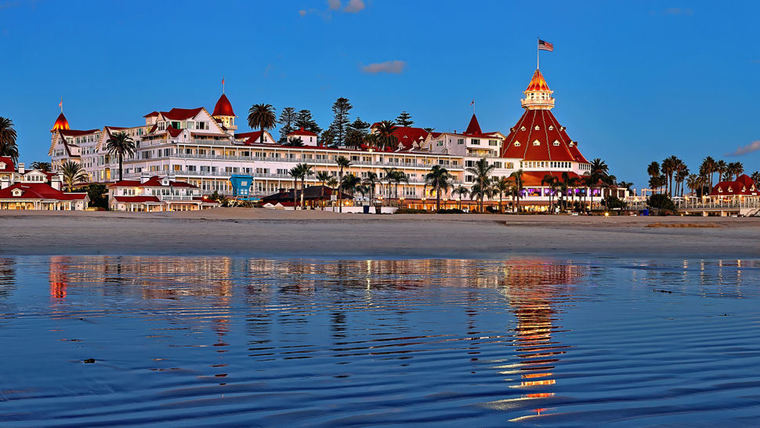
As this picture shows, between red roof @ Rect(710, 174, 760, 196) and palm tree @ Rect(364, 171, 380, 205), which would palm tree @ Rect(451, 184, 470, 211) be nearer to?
palm tree @ Rect(364, 171, 380, 205)

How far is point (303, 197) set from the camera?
104 meters

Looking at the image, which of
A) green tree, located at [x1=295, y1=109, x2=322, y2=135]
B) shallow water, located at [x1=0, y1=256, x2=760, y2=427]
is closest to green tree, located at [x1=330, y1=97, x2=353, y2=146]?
green tree, located at [x1=295, y1=109, x2=322, y2=135]

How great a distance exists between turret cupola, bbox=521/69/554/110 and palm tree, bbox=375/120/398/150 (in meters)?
27.4

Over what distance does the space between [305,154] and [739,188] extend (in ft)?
276

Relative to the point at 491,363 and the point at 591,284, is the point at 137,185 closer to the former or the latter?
the point at 591,284

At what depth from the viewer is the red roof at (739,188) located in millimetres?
153625

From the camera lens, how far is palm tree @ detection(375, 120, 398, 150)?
160 metres

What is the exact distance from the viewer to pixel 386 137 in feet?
525

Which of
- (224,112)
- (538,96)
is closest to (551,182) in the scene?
(538,96)

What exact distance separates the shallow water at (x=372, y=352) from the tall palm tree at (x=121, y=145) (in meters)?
109

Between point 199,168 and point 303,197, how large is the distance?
24.3 meters

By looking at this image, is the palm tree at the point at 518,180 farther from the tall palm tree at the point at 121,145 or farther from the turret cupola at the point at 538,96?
the tall palm tree at the point at 121,145

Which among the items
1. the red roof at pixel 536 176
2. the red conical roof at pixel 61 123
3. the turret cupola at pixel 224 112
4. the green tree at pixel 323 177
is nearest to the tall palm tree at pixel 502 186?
the red roof at pixel 536 176

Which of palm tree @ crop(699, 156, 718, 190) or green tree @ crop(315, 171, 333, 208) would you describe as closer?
green tree @ crop(315, 171, 333, 208)
